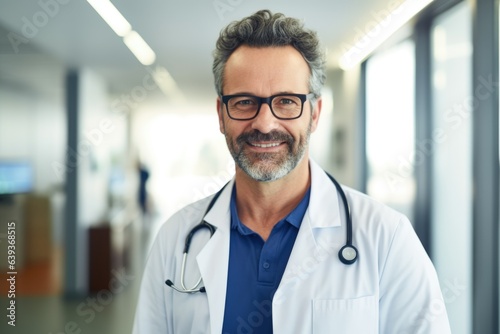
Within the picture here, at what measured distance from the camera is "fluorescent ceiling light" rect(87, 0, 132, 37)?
2.37 meters

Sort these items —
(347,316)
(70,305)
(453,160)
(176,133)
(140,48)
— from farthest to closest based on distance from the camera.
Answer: (70,305), (176,133), (140,48), (453,160), (347,316)

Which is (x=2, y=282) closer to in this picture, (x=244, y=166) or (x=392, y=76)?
(x=244, y=166)

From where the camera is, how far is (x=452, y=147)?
93.3 inches

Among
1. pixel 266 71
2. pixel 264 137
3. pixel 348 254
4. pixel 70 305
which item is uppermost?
pixel 266 71

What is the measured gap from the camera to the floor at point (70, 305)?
277 centimetres

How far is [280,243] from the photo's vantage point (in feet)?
3.32

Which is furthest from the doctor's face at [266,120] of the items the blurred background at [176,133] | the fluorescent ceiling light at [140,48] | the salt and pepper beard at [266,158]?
the fluorescent ceiling light at [140,48]

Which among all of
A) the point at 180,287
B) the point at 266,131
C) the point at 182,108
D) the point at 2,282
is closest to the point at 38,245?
the point at 2,282

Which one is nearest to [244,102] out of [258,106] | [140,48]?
[258,106]

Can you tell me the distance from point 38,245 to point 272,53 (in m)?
Answer: 2.49

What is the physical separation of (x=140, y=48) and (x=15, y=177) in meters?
1.10

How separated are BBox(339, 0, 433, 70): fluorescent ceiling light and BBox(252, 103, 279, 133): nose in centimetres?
166

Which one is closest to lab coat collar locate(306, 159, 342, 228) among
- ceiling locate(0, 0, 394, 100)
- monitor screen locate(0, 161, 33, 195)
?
ceiling locate(0, 0, 394, 100)

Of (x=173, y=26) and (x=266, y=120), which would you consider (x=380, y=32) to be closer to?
(x=173, y=26)
